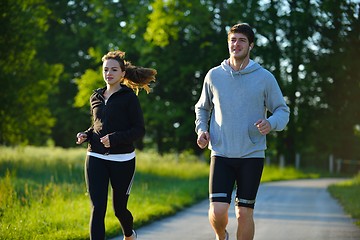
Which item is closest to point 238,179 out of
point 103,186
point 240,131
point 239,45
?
point 240,131

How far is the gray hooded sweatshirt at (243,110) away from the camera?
629cm

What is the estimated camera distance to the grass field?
9.06 meters

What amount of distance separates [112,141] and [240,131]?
1.18 meters

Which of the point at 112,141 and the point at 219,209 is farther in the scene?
the point at 112,141

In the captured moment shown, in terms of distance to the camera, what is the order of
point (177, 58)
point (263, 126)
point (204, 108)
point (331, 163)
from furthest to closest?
point (331, 163)
point (177, 58)
point (204, 108)
point (263, 126)

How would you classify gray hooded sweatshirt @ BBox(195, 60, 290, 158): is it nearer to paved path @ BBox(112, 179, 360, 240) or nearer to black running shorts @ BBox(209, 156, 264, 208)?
black running shorts @ BBox(209, 156, 264, 208)

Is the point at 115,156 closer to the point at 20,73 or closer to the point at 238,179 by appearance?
the point at 238,179

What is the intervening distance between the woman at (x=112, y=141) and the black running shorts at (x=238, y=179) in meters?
0.92

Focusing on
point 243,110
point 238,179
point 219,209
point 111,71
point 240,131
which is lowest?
point 219,209

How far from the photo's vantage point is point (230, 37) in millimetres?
6395

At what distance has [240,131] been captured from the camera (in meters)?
6.29

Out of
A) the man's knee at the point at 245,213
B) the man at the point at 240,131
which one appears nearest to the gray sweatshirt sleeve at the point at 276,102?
the man at the point at 240,131

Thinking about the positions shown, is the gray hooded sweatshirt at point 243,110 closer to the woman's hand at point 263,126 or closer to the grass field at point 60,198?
the woman's hand at point 263,126

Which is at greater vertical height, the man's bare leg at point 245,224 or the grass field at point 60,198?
the man's bare leg at point 245,224
